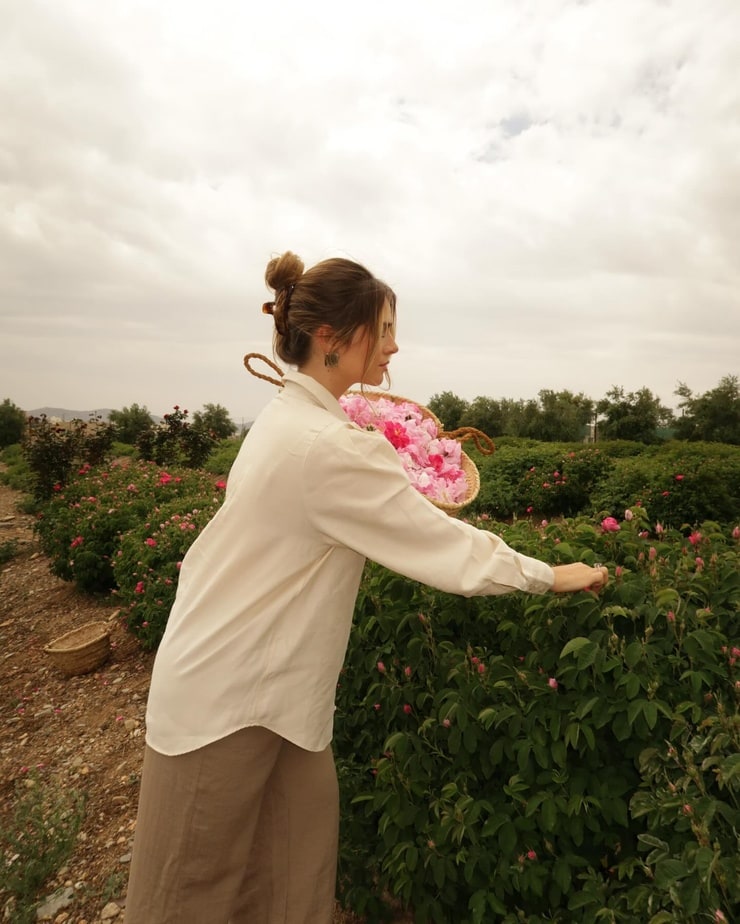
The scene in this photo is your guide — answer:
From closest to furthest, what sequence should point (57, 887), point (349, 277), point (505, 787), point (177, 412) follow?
point (349, 277), point (505, 787), point (57, 887), point (177, 412)

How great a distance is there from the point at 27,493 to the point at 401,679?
13664 millimetres

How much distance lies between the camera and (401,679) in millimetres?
2045

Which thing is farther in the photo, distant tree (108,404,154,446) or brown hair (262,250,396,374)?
distant tree (108,404,154,446)

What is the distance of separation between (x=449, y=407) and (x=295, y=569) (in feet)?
96.4

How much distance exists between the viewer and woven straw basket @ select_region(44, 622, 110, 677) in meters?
4.72

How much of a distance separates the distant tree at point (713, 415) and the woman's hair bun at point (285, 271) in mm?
35680

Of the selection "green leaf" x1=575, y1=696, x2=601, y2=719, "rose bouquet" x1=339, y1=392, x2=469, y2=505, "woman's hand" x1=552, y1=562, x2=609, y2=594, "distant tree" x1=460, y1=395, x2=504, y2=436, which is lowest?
"green leaf" x1=575, y1=696, x2=601, y2=719

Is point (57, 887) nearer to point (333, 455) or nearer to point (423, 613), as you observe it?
point (423, 613)

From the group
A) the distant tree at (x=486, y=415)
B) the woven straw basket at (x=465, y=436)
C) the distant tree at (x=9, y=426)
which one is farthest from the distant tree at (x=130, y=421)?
the woven straw basket at (x=465, y=436)

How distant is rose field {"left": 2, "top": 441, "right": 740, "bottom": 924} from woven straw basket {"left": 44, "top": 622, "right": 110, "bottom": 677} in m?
3.19

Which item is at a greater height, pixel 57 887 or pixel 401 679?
pixel 401 679

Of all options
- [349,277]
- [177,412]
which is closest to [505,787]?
[349,277]

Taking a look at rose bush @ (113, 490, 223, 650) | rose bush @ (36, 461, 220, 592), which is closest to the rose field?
rose bush @ (113, 490, 223, 650)

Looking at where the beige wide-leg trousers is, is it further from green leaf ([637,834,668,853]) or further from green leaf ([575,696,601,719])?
green leaf ([637,834,668,853])
